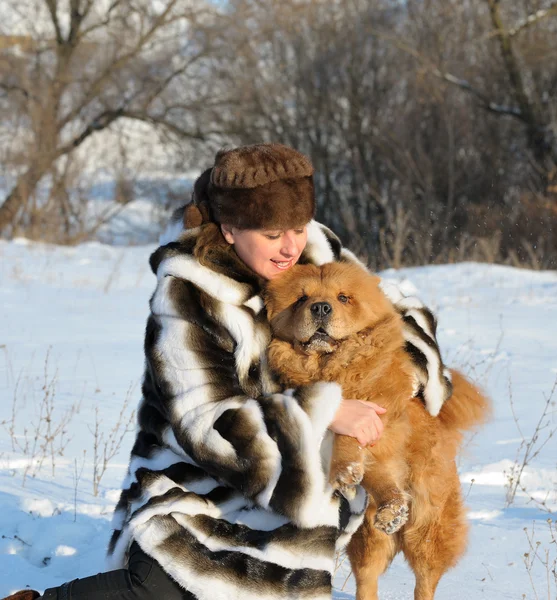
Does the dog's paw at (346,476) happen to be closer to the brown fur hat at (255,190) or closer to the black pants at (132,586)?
the black pants at (132,586)

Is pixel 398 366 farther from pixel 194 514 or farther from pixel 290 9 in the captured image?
pixel 290 9

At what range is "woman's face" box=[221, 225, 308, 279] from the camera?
2396 millimetres

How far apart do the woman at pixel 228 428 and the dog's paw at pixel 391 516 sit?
136 millimetres

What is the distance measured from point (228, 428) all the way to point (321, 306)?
0.45 meters

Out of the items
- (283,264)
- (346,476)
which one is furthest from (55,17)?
(346,476)

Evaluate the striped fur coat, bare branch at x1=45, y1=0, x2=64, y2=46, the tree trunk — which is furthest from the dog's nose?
bare branch at x1=45, y1=0, x2=64, y2=46

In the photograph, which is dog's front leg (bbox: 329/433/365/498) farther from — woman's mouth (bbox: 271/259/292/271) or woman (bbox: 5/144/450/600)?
woman's mouth (bbox: 271/259/292/271)

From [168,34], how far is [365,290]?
15.9m

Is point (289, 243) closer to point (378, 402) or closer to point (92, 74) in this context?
point (378, 402)

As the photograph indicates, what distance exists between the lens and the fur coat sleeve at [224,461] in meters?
2.21

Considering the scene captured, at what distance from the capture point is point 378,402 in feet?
7.95

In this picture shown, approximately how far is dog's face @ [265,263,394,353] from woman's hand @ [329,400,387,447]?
0.21 m

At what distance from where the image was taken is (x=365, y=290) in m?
2.48

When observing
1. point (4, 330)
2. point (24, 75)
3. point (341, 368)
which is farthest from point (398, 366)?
point (24, 75)
